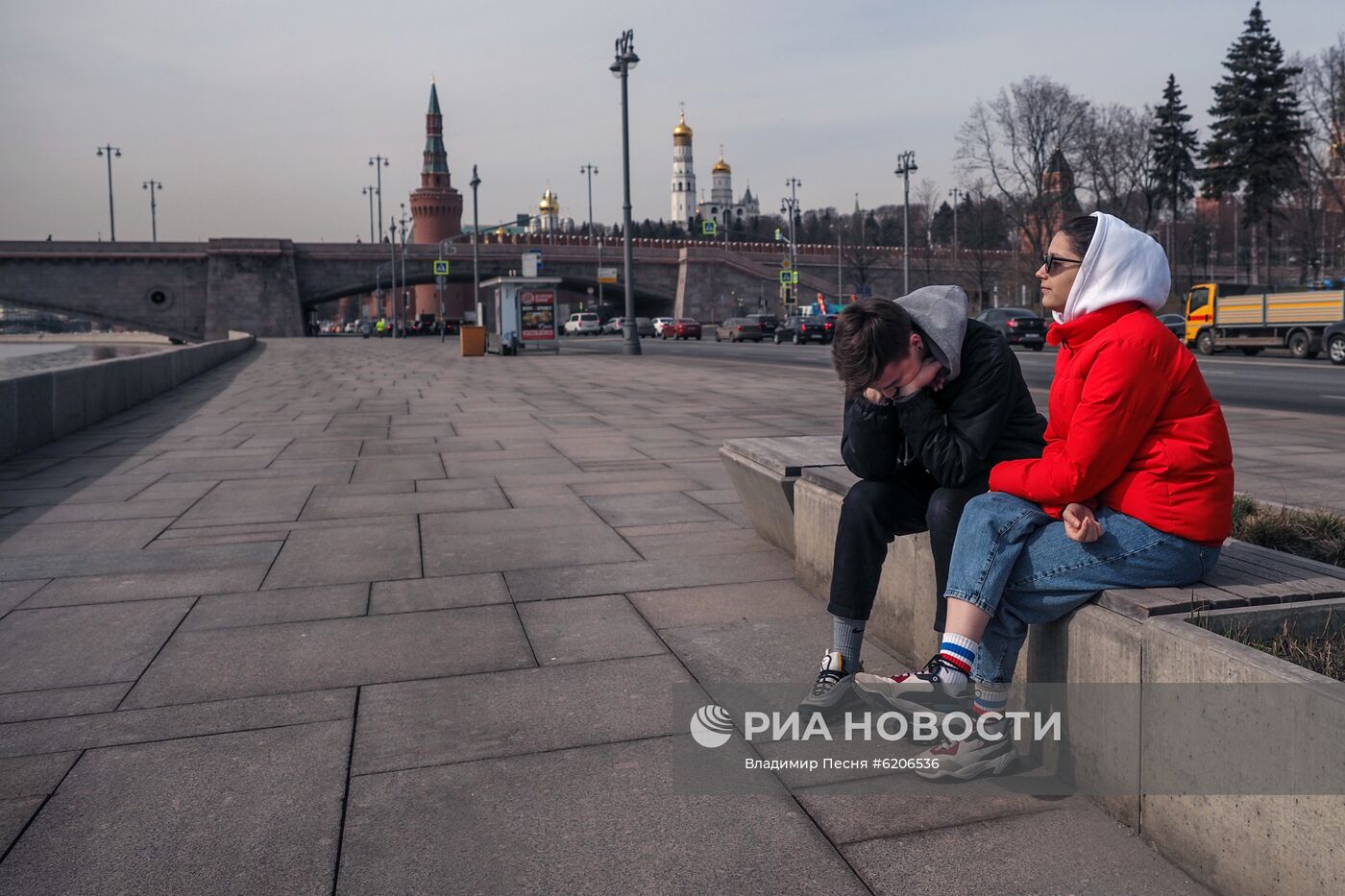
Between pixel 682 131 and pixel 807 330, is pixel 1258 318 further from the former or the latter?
pixel 682 131

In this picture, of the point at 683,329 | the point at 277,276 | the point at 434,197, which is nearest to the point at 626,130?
the point at 683,329

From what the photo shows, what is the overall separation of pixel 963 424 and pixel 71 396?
11.0m

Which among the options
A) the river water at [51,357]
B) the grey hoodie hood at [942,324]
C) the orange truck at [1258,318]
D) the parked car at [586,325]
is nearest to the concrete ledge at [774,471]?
the grey hoodie hood at [942,324]

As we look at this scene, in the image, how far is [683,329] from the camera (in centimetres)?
5703

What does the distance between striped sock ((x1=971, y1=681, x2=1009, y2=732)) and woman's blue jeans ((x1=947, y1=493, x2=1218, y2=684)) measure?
0.02 m

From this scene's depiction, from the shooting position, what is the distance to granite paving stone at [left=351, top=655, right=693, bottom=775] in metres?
3.27

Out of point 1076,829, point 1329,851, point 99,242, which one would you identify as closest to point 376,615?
point 1076,829

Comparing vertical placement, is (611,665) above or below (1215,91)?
below

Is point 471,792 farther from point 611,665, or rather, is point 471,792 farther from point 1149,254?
point 1149,254

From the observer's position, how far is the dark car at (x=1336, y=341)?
81.6ft

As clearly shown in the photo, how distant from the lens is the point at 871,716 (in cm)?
340

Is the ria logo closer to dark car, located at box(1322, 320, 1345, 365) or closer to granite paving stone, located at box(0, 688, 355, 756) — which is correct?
granite paving stone, located at box(0, 688, 355, 756)

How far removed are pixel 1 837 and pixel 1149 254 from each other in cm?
318

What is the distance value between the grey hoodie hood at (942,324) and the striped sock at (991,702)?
2.85ft
